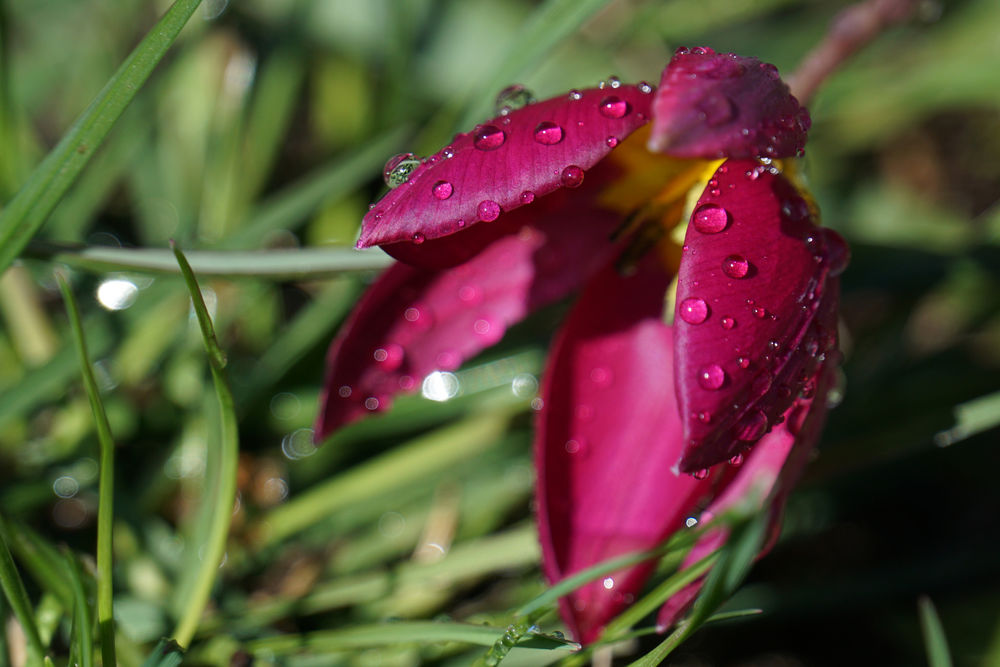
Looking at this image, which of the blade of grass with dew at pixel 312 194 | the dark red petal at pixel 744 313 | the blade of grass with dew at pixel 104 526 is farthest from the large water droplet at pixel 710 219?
the blade of grass with dew at pixel 312 194

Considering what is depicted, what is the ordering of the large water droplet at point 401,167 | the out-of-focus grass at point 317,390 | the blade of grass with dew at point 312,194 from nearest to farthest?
the large water droplet at point 401,167, the out-of-focus grass at point 317,390, the blade of grass with dew at point 312,194

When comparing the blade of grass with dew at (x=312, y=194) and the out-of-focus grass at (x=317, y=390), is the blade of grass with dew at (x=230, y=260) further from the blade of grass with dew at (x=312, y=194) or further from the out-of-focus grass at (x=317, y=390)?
the blade of grass with dew at (x=312, y=194)

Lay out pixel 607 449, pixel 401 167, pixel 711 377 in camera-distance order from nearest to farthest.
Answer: pixel 711 377 < pixel 401 167 < pixel 607 449

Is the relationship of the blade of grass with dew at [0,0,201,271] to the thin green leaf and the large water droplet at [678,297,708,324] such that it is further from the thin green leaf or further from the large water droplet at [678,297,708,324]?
the large water droplet at [678,297,708,324]

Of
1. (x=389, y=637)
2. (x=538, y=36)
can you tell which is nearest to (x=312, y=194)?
(x=538, y=36)

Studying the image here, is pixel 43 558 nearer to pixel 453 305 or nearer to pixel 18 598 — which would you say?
pixel 18 598

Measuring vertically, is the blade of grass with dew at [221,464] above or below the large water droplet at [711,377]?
above

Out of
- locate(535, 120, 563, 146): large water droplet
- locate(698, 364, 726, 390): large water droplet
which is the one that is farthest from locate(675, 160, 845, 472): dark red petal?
locate(535, 120, 563, 146): large water droplet

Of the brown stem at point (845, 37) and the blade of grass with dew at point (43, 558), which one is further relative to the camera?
the brown stem at point (845, 37)
